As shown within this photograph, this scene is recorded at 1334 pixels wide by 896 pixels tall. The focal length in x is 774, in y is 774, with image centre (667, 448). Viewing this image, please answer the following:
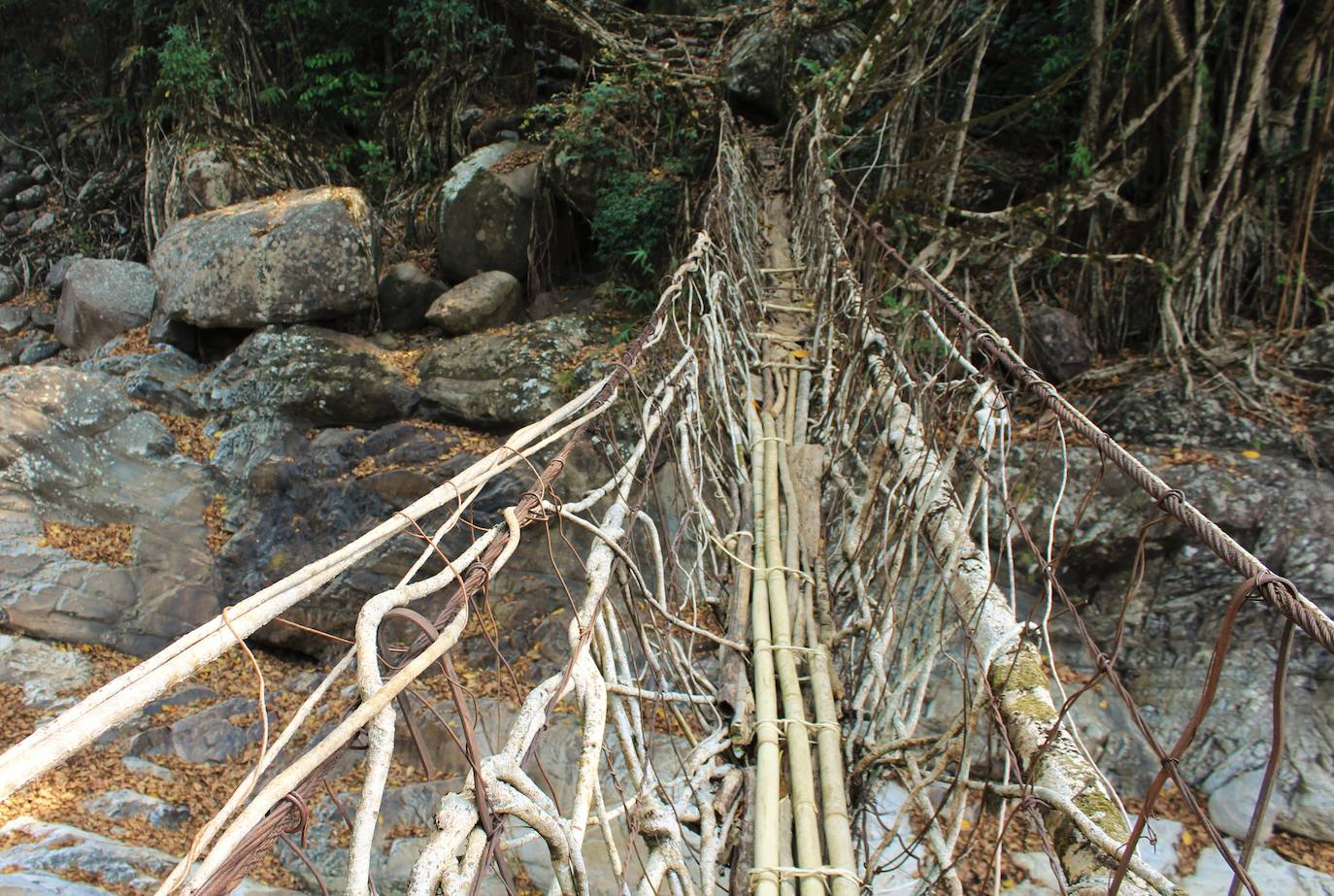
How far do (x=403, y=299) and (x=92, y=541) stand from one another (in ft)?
7.81

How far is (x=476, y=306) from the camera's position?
204 inches

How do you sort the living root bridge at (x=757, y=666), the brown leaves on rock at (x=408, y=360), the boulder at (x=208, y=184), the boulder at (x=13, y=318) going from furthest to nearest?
the boulder at (x=13, y=318) → the boulder at (x=208, y=184) → the brown leaves on rock at (x=408, y=360) → the living root bridge at (x=757, y=666)

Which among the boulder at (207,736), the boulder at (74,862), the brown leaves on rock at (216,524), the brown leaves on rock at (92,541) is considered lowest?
the boulder at (207,736)

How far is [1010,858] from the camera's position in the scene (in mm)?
2824

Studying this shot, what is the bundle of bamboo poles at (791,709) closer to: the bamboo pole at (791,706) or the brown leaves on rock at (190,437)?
the bamboo pole at (791,706)

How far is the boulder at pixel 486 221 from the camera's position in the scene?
18.1 feet

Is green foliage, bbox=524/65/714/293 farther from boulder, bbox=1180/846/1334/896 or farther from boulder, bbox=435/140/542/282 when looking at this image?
boulder, bbox=1180/846/1334/896

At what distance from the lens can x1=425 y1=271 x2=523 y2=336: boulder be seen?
5.17m

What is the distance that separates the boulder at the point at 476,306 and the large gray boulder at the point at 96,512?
1.72 metres

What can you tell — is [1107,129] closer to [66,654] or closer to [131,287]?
[66,654]

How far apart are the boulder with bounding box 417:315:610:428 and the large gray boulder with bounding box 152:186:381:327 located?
0.85 meters

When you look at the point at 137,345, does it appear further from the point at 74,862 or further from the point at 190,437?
the point at 74,862

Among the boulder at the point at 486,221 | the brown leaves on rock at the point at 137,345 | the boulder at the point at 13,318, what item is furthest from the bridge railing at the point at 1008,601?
the boulder at the point at 13,318

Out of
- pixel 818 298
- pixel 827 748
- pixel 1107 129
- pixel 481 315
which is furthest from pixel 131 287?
pixel 1107 129
